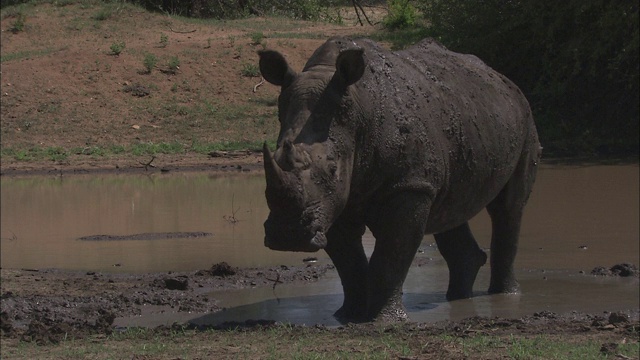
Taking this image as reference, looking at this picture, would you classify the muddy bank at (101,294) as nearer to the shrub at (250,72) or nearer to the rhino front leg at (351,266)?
the rhino front leg at (351,266)

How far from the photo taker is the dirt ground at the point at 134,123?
8172mm

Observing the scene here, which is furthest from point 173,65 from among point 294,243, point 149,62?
point 294,243

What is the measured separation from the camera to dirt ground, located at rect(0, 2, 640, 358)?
817 centimetres

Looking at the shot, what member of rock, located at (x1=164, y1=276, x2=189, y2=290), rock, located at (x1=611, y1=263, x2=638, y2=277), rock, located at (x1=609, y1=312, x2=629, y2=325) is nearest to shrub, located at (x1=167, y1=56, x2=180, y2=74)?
rock, located at (x1=164, y1=276, x2=189, y2=290)

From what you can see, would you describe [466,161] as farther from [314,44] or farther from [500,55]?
[314,44]

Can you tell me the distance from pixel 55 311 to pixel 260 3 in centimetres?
2678

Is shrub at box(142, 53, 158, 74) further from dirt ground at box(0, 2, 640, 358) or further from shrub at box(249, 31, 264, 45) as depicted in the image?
shrub at box(249, 31, 264, 45)

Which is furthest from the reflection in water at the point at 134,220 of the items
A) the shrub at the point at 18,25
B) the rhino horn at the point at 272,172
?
the shrub at the point at 18,25

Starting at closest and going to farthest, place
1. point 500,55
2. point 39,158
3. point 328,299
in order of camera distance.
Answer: point 328,299 → point 39,158 → point 500,55

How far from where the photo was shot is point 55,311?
9039 millimetres

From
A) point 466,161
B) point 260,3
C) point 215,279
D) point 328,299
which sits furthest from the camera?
point 260,3

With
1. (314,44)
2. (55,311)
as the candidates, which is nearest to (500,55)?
(314,44)

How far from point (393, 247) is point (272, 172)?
1681 millimetres

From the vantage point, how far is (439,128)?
8.59 m
